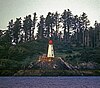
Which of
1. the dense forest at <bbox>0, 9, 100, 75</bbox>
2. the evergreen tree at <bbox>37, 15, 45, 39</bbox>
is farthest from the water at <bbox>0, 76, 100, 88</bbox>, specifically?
the evergreen tree at <bbox>37, 15, 45, 39</bbox>

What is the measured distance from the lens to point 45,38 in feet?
232

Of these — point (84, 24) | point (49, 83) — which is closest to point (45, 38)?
point (84, 24)

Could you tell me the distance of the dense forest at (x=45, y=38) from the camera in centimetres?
6281

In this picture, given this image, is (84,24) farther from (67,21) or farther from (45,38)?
(45,38)

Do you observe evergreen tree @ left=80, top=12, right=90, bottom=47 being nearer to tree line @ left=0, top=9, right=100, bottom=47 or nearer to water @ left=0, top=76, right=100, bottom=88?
tree line @ left=0, top=9, right=100, bottom=47

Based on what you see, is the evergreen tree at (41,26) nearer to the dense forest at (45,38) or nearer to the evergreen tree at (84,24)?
the dense forest at (45,38)

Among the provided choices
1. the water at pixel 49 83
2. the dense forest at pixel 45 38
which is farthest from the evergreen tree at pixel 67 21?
the water at pixel 49 83

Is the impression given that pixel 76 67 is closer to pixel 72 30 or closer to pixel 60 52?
pixel 60 52

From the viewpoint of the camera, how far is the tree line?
70625 millimetres

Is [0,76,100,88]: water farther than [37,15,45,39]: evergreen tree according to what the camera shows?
No

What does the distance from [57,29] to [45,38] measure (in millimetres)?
6295

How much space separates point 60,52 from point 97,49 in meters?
7.16

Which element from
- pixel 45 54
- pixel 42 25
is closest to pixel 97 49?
pixel 45 54

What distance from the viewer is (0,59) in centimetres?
6488
